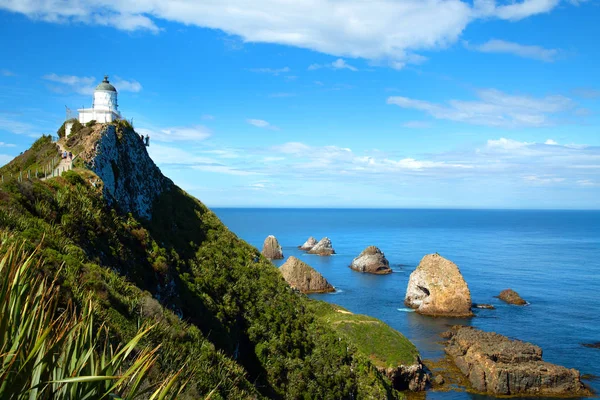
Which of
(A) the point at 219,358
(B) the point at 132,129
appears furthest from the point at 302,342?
(B) the point at 132,129

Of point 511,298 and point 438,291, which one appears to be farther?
point 511,298

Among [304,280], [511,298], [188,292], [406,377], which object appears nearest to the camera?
[188,292]

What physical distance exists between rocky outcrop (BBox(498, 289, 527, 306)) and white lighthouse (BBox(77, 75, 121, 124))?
7329cm

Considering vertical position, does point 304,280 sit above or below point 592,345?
above

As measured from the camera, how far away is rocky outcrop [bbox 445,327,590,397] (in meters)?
46.1

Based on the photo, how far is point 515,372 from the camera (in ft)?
153

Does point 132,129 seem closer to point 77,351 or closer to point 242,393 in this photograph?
point 242,393

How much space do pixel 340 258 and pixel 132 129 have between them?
109 metres

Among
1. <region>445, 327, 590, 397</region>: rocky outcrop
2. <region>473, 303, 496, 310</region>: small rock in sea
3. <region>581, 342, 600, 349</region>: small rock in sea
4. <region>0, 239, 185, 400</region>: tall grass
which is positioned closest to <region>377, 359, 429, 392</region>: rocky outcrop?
<region>445, 327, 590, 397</region>: rocky outcrop

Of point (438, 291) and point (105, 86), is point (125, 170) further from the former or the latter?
point (438, 291)

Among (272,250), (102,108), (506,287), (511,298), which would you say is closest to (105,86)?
(102,108)

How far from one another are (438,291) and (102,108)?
2475 inches

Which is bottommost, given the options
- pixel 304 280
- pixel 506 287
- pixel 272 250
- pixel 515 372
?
pixel 515 372

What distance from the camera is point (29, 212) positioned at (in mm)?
20781
